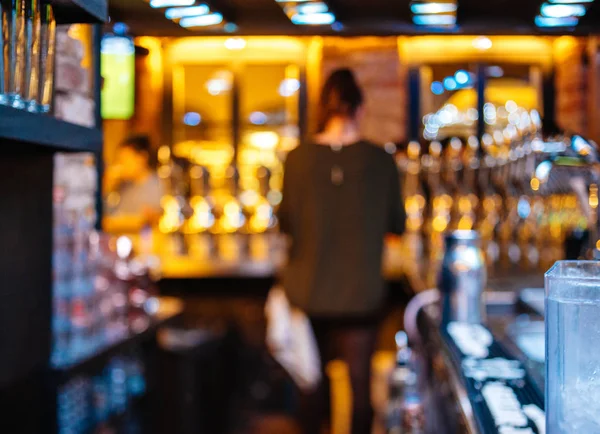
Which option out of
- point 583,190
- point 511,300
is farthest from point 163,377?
point 583,190

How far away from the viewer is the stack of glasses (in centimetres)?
130

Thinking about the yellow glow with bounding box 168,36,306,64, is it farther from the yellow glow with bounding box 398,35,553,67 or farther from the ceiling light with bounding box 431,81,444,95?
the ceiling light with bounding box 431,81,444,95

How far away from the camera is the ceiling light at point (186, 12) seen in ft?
8.30

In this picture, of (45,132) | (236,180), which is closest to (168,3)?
(45,132)

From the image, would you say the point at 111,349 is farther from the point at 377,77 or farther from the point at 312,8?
the point at 377,77

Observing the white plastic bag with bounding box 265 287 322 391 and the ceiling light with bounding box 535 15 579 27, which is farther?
the white plastic bag with bounding box 265 287 322 391

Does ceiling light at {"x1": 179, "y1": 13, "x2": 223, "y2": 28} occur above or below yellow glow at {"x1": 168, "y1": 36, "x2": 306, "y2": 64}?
below

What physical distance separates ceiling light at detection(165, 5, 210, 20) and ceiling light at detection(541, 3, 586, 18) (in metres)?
1.09

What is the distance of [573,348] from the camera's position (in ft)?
3.06

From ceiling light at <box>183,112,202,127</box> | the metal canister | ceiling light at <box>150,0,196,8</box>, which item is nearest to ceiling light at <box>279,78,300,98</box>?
ceiling light at <box>183,112,202,127</box>

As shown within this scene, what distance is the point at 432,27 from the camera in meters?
2.95

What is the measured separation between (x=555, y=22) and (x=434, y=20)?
0.42 m

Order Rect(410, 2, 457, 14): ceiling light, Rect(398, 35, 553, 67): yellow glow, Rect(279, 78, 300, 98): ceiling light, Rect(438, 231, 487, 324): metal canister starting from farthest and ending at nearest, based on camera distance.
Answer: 1. Rect(279, 78, 300, 98): ceiling light
2. Rect(398, 35, 553, 67): yellow glow
3. Rect(410, 2, 457, 14): ceiling light
4. Rect(438, 231, 487, 324): metal canister

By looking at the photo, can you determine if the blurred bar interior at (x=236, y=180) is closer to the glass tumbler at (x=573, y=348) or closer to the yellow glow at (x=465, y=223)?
the yellow glow at (x=465, y=223)
